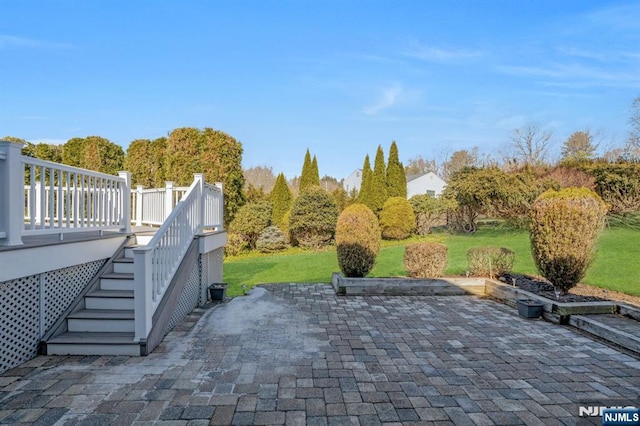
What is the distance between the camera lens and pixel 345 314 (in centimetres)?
558

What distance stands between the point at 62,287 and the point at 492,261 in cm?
788

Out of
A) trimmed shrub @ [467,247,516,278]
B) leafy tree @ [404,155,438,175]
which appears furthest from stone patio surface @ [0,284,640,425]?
leafy tree @ [404,155,438,175]

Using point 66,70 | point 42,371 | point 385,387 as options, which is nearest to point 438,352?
point 385,387

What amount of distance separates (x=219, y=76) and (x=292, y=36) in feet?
10.0

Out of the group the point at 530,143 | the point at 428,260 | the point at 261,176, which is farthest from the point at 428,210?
the point at 261,176

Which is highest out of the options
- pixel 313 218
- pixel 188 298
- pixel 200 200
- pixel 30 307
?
pixel 200 200

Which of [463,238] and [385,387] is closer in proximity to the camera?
[385,387]

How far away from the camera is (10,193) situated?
3258 mm

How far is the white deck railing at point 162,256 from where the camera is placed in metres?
3.67

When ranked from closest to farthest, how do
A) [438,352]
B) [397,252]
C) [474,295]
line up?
[438,352] < [474,295] < [397,252]

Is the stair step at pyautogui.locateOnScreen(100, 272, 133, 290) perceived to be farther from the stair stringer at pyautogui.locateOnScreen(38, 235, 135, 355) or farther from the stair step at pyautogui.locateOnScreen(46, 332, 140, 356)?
the stair step at pyautogui.locateOnScreen(46, 332, 140, 356)

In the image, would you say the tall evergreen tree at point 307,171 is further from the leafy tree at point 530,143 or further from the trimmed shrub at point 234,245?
the leafy tree at point 530,143

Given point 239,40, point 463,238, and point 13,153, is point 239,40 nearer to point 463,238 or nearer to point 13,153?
point 13,153

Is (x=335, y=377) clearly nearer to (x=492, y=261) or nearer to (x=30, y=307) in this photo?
(x=30, y=307)
